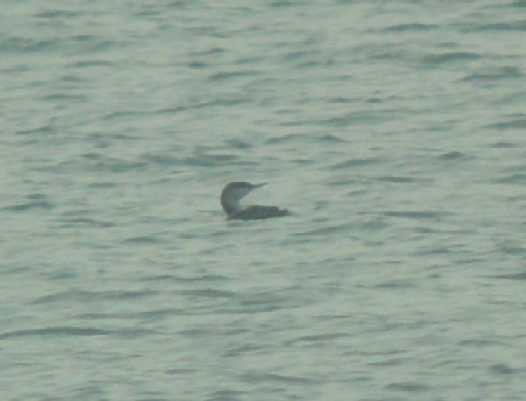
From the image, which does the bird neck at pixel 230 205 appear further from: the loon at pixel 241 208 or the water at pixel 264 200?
the water at pixel 264 200

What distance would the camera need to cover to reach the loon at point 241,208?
18.1 m

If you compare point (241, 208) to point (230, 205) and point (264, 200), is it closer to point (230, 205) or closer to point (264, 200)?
point (230, 205)

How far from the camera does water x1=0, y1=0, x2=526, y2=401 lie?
1399 cm

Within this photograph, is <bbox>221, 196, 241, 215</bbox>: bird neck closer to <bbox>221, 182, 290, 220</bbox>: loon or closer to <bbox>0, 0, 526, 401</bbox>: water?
<bbox>221, 182, 290, 220</bbox>: loon

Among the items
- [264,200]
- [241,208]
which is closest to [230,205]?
[241,208]

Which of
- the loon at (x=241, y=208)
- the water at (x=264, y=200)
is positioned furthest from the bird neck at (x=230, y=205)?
the water at (x=264, y=200)

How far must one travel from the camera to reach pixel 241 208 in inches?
709

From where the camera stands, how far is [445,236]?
1727cm

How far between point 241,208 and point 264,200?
1.03 metres

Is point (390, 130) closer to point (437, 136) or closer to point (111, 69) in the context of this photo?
point (437, 136)

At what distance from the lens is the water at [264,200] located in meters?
14.0

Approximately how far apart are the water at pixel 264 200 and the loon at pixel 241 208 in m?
0.09

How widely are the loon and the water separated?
0.28 feet

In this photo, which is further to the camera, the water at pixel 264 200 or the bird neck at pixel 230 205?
the bird neck at pixel 230 205
